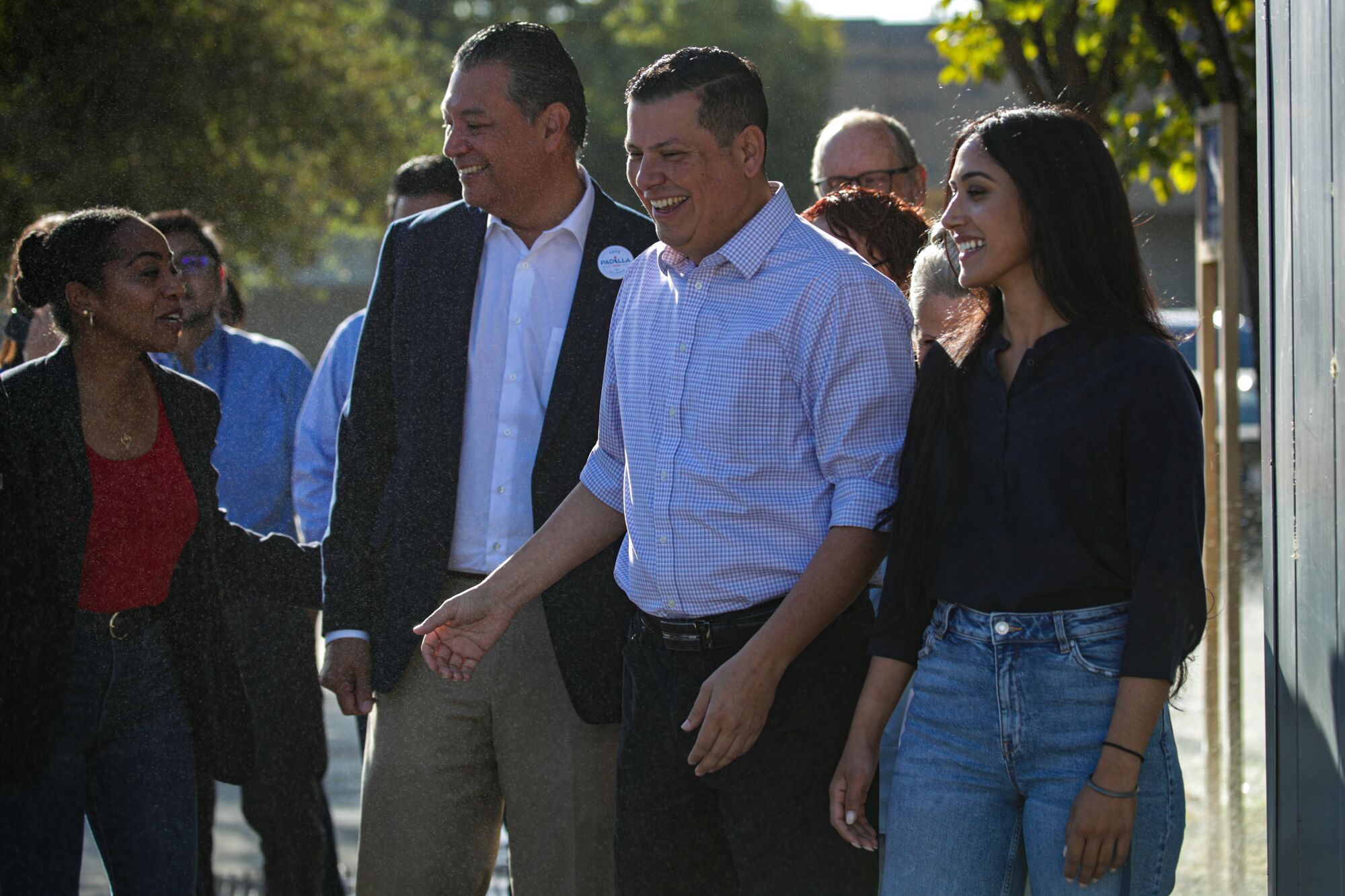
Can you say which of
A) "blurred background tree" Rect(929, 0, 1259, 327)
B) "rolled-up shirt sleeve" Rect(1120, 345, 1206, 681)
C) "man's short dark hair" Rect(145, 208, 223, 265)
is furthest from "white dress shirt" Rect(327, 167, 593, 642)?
"blurred background tree" Rect(929, 0, 1259, 327)

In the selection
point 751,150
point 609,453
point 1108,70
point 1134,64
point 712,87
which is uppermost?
point 1134,64

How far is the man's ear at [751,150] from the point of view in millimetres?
2748

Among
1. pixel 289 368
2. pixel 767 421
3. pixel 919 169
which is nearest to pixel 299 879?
pixel 289 368

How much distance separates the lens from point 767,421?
2.60 meters

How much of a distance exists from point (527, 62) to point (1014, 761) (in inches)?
71.2

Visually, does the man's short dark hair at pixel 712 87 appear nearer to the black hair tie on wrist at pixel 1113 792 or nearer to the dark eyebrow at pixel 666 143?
the dark eyebrow at pixel 666 143

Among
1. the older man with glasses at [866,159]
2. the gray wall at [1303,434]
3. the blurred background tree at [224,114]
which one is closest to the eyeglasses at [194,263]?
the older man with glasses at [866,159]

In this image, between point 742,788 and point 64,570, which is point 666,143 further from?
point 64,570

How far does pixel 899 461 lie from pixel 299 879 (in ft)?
8.57

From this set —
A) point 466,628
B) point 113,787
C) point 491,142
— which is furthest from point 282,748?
point 491,142

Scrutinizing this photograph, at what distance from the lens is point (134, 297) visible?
132 inches

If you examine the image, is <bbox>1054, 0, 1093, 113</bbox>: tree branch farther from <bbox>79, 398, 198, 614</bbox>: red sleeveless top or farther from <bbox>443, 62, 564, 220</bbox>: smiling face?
<bbox>79, 398, 198, 614</bbox>: red sleeveless top

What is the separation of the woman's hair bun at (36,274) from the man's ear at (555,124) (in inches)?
45.5

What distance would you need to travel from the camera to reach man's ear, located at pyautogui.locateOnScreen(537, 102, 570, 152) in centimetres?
327
